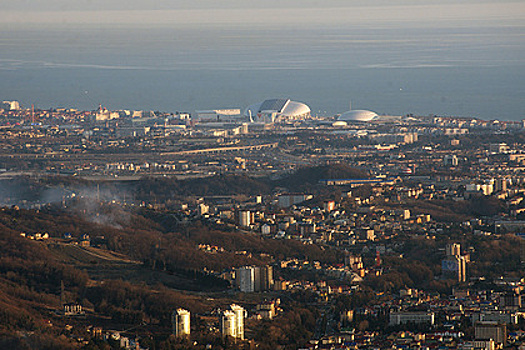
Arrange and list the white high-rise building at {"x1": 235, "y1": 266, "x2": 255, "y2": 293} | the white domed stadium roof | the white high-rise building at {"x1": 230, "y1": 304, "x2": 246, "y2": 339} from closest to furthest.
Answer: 1. the white high-rise building at {"x1": 230, "y1": 304, "x2": 246, "y2": 339}
2. the white high-rise building at {"x1": 235, "y1": 266, "x2": 255, "y2": 293}
3. the white domed stadium roof

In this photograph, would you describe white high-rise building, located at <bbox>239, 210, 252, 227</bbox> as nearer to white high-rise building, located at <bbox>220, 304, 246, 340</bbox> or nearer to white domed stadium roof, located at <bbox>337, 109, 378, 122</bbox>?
white high-rise building, located at <bbox>220, 304, 246, 340</bbox>

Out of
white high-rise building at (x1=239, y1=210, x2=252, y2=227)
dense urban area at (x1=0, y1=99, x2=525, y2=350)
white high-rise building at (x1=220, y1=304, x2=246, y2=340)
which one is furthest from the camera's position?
white high-rise building at (x1=239, y1=210, x2=252, y2=227)

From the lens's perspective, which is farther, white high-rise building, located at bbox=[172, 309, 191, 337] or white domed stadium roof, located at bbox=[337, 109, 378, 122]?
white domed stadium roof, located at bbox=[337, 109, 378, 122]

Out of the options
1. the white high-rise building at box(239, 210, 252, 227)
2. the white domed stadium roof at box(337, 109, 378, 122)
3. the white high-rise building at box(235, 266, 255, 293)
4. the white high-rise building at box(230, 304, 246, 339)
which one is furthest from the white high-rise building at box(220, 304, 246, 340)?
the white domed stadium roof at box(337, 109, 378, 122)

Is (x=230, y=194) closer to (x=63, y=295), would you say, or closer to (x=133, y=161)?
(x=133, y=161)

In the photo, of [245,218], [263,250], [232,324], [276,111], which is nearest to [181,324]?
[232,324]

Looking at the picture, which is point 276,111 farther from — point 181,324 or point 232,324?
point 181,324

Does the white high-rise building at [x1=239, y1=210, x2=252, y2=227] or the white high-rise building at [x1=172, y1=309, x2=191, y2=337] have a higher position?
the white high-rise building at [x1=239, y1=210, x2=252, y2=227]

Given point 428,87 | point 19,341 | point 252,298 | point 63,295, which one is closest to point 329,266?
point 252,298
